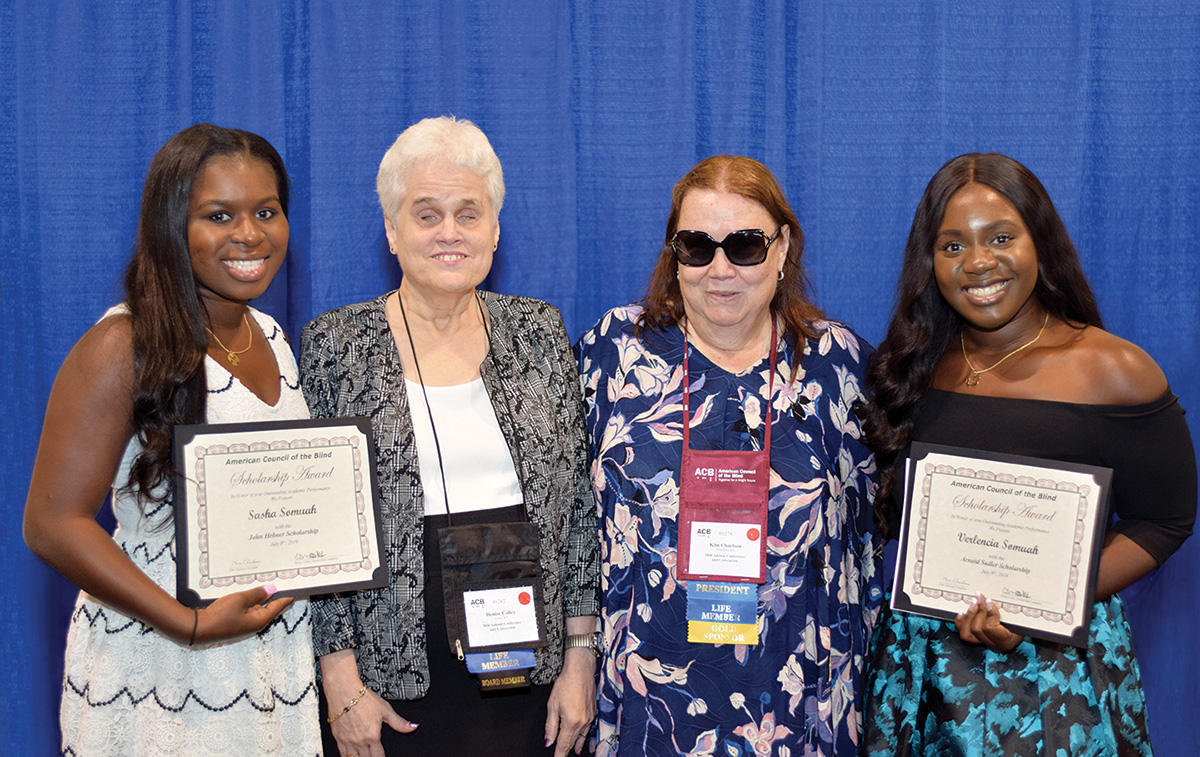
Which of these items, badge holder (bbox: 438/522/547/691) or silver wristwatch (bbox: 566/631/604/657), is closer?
badge holder (bbox: 438/522/547/691)

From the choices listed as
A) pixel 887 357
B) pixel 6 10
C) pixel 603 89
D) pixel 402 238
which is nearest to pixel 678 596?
pixel 887 357

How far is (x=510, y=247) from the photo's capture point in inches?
112

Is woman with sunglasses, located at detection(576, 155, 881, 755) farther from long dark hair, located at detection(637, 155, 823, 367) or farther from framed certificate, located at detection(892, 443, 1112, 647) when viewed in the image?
framed certificate, located at detection(892, 443, 1112, 647)

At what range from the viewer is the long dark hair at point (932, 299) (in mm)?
1949

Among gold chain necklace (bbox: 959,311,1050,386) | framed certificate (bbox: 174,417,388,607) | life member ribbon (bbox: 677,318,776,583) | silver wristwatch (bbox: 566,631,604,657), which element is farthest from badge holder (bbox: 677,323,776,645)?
framed certificate (bbox: 174,417,388,607)

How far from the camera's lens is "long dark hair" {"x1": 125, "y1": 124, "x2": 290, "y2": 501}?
160 cm

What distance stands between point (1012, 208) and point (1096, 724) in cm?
113

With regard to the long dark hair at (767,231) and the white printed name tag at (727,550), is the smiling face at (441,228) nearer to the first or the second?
the long dark hair at (767,231)

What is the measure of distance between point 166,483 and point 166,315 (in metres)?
0.32

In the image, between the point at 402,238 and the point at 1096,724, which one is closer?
the point at 1096,724

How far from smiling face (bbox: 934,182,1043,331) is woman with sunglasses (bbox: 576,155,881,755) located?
324 millimetres

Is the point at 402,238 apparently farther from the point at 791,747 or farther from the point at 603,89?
the point at 791,747

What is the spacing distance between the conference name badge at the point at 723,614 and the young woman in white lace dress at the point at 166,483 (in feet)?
2.77

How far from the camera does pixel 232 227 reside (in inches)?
67.4
